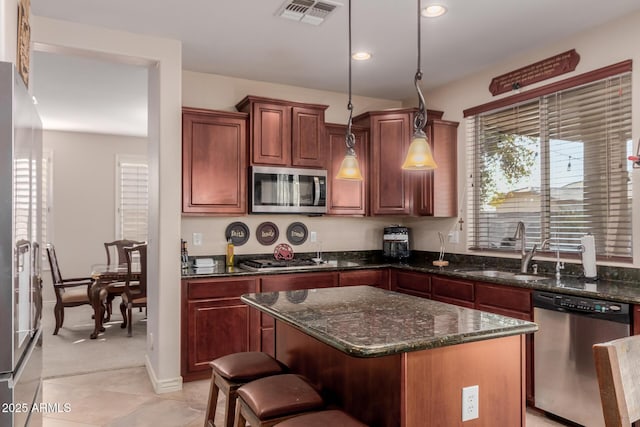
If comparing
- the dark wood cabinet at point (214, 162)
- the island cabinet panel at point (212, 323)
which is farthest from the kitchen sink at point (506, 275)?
the dark wood cabinet at point (214, 162)

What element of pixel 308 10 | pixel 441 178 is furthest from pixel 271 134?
pixel 441 178

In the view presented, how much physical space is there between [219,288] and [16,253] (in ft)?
7.30

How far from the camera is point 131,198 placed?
7508 millimetres

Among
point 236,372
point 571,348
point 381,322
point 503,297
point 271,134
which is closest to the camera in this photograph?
point 381,322

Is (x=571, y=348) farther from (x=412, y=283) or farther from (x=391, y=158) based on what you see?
(x=391, y=158)

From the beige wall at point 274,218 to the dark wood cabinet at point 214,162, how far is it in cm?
36

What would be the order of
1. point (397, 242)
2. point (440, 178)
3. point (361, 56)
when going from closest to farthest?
point (361, 56), point (440, 178), point (397, 242)

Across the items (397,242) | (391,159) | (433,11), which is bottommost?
(397,242)

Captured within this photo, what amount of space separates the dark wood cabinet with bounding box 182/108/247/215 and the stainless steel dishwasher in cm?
252

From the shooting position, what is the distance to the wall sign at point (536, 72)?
11.2 ft

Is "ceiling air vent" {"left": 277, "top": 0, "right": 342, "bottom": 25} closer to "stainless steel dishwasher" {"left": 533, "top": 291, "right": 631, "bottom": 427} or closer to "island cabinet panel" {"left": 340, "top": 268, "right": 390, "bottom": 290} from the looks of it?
"island cabinet panel" {"left": 340, "top": 268, "right": 390, "bottom": 290}

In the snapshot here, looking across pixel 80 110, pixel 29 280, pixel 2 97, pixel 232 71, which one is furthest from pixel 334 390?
pixel 80 110

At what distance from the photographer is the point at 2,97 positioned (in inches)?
55.6

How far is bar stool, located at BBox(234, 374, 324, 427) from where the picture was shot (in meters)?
1.71
